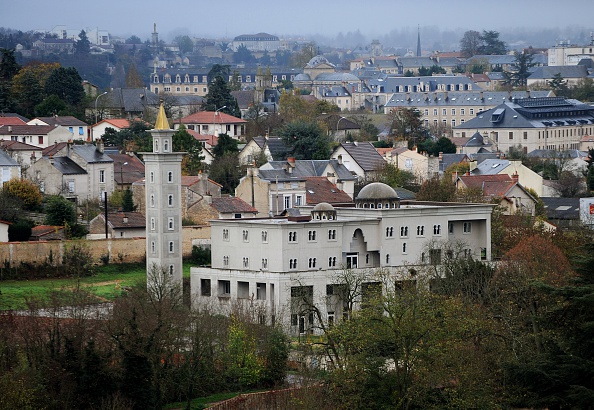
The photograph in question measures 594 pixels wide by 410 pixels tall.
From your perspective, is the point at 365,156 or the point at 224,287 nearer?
the point at 224,287

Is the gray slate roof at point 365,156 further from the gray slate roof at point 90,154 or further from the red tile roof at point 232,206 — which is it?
the red tile roof at point 232,206

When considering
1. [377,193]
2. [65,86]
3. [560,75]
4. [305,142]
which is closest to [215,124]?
[65,86]

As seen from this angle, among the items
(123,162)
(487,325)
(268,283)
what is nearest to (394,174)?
(123,162)

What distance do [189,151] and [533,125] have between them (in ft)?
123

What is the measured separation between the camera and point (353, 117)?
12206 cm

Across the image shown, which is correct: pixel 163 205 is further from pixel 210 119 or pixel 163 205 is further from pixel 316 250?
pixel 210 119

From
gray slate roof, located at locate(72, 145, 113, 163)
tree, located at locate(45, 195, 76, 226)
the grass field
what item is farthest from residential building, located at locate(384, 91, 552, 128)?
the grass field

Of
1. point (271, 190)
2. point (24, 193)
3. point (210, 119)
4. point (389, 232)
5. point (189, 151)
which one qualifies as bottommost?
point (389, 232)

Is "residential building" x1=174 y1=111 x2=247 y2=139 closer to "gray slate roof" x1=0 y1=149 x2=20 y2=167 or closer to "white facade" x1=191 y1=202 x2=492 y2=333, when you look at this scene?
"gray slate roof" x1=0 y1=149 x2=20 y2=167

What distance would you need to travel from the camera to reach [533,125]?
109 meters

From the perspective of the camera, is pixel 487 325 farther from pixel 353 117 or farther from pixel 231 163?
pixel 353 117

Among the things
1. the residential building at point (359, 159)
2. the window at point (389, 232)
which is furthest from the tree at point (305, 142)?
the window at point (389, 232)

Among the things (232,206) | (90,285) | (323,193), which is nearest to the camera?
(90,285)

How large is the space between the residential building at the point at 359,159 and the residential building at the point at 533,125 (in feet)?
77.9
